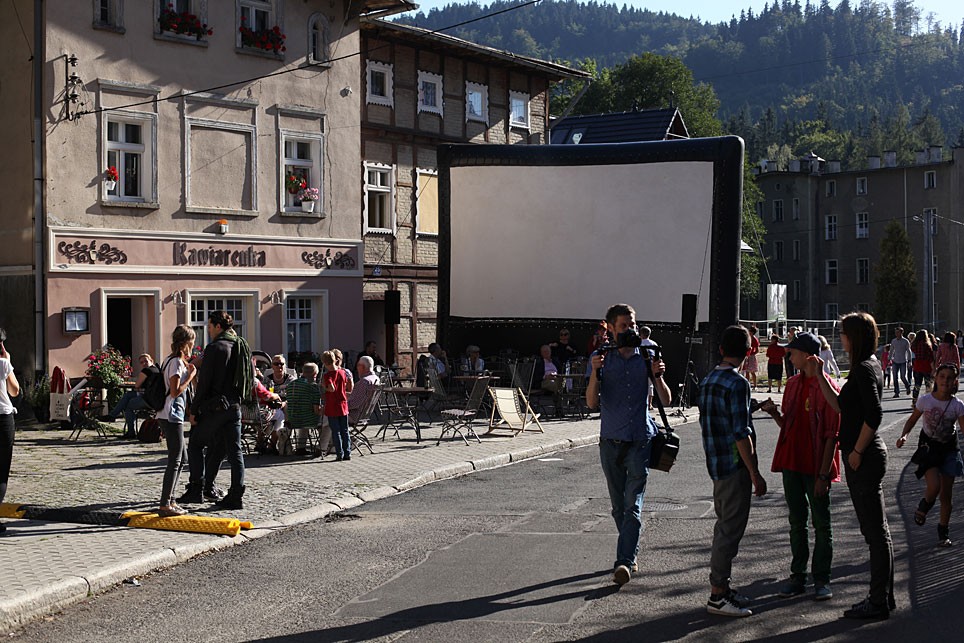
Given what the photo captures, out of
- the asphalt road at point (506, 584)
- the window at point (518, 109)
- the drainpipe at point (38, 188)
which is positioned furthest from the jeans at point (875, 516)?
the window at point (518, 109)

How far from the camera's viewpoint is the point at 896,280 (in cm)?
6612

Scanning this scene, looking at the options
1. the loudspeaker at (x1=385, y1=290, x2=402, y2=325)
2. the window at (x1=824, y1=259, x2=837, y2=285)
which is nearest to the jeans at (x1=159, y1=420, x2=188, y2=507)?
the loudspeaker at (x1=385, y1=290, x2=402, y2=325)

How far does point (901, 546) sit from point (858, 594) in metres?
1.79

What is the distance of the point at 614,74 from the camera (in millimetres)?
62750

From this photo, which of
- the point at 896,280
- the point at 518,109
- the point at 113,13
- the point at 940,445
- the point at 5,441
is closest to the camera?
the point at 940,445

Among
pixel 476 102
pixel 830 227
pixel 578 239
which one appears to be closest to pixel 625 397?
pixel 578 239

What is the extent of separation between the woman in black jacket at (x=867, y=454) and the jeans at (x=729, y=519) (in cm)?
61

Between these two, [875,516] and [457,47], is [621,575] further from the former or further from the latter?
[457,47]

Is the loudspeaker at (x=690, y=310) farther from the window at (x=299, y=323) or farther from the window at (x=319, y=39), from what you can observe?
the window at (x=319, y=39)

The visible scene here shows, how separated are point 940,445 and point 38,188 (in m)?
15.8

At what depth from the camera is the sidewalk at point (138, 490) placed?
8.02 meters

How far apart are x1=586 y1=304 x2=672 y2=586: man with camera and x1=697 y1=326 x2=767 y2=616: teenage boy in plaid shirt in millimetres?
708

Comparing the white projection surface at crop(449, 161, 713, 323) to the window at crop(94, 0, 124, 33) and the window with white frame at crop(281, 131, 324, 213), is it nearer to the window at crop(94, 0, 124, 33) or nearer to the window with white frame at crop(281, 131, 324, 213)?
the window with white frame at crop(281, 131, 324, 213)

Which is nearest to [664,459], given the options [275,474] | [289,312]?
[275,474]
